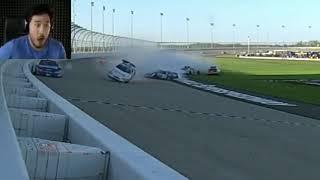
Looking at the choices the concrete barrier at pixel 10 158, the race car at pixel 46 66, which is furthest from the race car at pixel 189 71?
the concrete barrier at pixel 10 158

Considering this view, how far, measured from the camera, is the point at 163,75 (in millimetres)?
61500

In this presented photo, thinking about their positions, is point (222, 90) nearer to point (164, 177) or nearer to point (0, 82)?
point (0, 82)

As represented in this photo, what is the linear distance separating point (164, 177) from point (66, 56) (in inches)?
138

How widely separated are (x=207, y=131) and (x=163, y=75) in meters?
38.3

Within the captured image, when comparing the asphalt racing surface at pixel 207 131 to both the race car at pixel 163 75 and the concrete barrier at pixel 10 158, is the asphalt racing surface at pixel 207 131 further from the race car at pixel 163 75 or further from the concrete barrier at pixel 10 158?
the race car at pixel 163 75

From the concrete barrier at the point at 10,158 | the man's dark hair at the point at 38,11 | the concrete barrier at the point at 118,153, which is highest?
the man's dark hair at the point at 38,11

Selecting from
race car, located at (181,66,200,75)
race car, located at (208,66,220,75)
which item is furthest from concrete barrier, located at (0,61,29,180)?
race car, located at (208,66,220,75)

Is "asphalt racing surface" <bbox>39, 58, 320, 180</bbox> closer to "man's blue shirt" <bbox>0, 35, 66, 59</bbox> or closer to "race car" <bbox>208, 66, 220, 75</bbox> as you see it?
"man's blue shirt" <bbox>0, 35, 66, 59</bbox>
